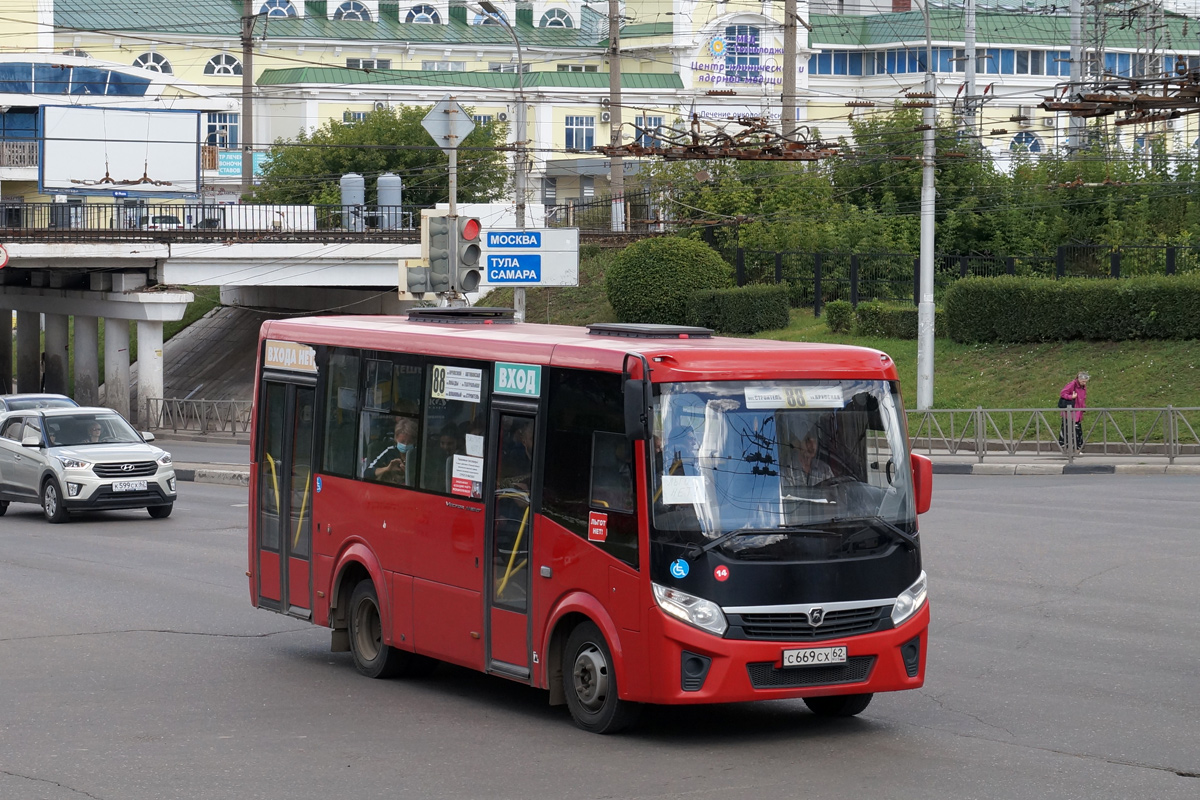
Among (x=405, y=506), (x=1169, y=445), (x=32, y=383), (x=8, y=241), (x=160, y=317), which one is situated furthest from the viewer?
(x=32, y=383)

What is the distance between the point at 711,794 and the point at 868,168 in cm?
4528

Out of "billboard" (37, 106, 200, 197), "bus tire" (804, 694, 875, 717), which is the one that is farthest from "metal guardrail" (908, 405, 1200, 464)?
"billboard" (37, 106, 200, 197)

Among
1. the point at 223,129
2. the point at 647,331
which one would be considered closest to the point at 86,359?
the point at 223,129

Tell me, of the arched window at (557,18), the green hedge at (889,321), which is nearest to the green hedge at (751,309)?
the green hedge at (889,321)

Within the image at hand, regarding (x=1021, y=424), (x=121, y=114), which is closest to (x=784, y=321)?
(x=1021, y=424)

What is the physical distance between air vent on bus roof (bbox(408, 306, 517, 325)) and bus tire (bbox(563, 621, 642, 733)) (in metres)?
3.12

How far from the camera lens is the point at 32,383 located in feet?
198

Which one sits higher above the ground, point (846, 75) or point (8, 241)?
point (846, 75)

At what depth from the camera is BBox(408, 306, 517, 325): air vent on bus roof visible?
11.5 metres

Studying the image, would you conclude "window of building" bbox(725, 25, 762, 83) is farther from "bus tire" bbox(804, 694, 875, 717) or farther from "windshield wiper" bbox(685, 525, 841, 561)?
"windshield wiper" bbox(685, 525, 841, 561)

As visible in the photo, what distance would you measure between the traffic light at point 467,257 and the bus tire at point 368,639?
12611 millimetres

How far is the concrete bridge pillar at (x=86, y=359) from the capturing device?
2036 inches

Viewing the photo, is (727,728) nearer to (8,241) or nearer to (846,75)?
(8,241)

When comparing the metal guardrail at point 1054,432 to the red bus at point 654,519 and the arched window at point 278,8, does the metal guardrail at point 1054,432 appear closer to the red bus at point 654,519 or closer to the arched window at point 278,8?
the red bus at point 654,519
